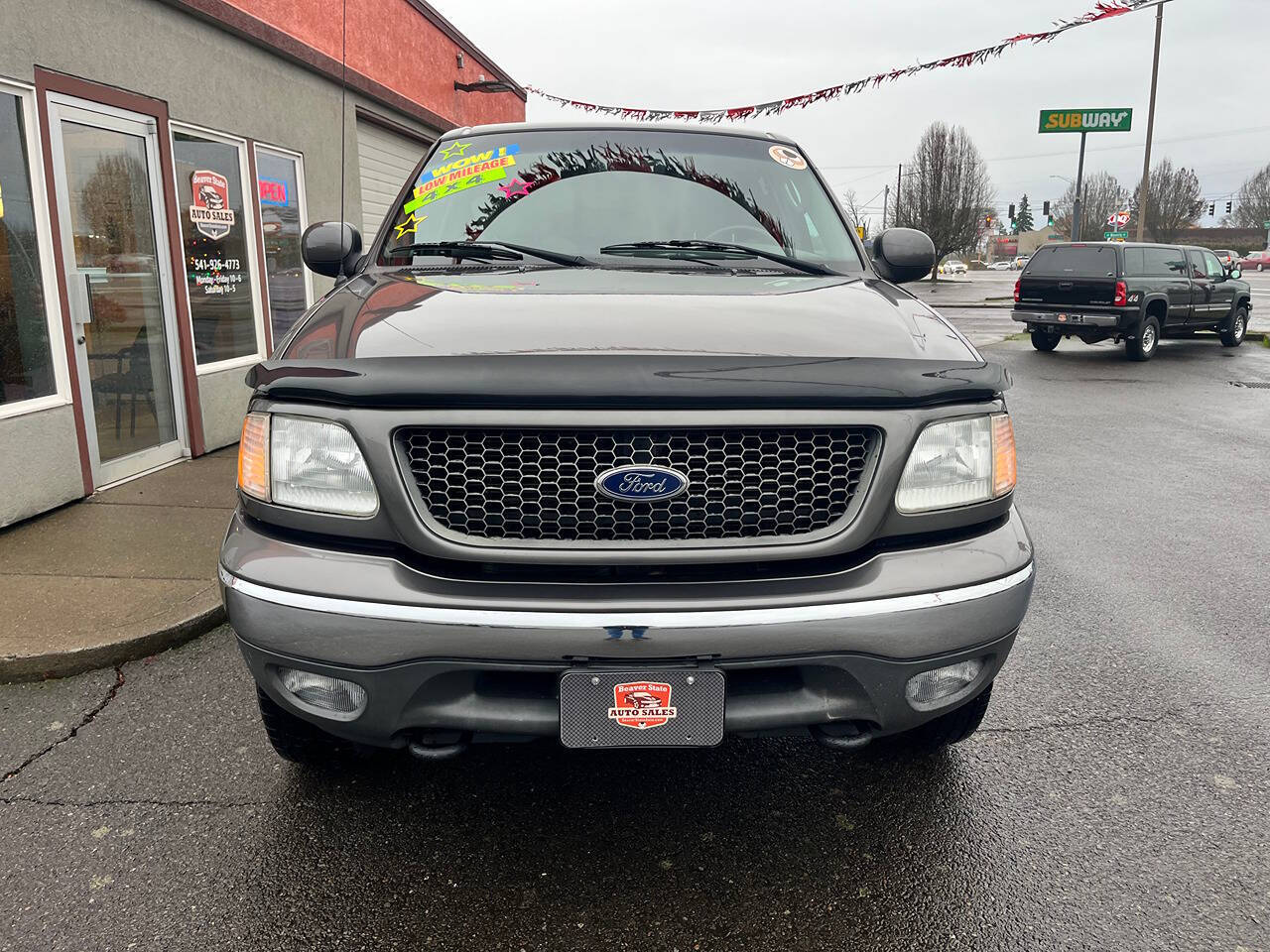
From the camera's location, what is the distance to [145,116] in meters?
6.50

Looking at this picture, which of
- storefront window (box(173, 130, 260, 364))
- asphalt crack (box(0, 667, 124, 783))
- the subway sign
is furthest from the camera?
the subway sign

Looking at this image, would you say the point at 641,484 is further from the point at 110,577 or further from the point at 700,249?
the point at 110,577

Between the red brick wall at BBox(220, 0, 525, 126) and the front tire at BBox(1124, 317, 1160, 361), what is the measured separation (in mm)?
11242

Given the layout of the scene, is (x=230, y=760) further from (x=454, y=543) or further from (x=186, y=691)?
(x=454, y=543)

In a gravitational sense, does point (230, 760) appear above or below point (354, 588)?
below

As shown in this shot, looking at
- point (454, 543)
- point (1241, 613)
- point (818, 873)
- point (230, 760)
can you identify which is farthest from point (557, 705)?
point (1241, 613)

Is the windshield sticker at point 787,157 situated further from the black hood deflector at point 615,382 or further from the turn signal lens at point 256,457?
the turn signal lens at point 256,457

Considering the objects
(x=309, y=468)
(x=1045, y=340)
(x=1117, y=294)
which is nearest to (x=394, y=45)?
(x=309, y=468)

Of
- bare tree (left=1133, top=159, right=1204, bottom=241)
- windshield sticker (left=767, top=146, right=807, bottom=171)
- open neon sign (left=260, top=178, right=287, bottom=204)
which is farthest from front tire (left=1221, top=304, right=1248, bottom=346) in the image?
bare tree (left=1133, top=159, right=1204, bottom=241)

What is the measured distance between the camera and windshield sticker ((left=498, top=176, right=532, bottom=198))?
348cm

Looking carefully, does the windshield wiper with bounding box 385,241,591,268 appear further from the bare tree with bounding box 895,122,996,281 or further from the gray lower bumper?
the bare tree with bounding box 895,122,996,281

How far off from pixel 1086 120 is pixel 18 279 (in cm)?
2990

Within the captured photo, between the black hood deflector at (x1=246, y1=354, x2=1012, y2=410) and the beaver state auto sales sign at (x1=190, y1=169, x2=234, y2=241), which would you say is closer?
the black hood deflector at (x1=246, y1=354, x2=1012, y2=410)

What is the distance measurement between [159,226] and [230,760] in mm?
4962
